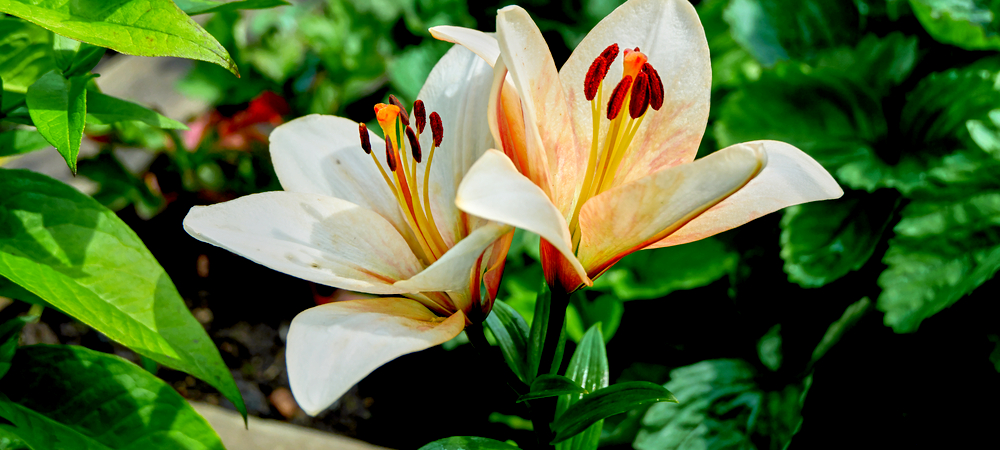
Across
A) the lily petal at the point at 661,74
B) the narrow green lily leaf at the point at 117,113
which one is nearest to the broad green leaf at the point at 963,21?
the lily petal at the point at 661,74

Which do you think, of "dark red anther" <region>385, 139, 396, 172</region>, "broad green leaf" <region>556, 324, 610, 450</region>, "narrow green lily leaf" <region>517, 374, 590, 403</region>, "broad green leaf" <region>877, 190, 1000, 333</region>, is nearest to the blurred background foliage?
"broad green leaf" <region>877, 190, 1000, 333</region>

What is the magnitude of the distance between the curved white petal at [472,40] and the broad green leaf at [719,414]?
0.60m

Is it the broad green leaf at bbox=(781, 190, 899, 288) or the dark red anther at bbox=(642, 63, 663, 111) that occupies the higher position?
the dark red anther at bbox=(642, 63, 663, 111)

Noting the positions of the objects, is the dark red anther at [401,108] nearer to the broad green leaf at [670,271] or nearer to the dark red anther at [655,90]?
the dark red anther at [655,90]

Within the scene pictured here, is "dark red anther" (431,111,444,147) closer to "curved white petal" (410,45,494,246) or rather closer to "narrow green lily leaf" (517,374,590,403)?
"curved white petal" (410,45,494,246)

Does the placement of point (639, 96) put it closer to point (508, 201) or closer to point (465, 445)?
point (508, 201)

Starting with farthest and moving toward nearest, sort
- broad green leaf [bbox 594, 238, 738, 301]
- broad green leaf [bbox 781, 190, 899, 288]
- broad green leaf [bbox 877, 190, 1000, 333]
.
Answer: broad green leaf [bbox 594, 238, 738, 301] → broad green leaf [bbox 781, 190, 899, 288] → broad green leaf [bbox 877, 190, 1000, 333]

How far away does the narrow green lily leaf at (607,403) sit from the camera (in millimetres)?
456

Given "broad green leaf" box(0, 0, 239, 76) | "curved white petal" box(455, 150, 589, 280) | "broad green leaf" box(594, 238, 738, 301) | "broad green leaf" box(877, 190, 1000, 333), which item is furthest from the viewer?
"broad green leaf" box(594, 238, 738, 301)

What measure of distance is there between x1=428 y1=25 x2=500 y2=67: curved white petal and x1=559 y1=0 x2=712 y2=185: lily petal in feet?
0.20

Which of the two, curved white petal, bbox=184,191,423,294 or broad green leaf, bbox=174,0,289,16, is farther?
broad green leaf, bbox=174,0,289,16

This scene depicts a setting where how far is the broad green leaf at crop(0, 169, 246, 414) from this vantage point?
1.70 ft

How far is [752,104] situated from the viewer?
1.06m

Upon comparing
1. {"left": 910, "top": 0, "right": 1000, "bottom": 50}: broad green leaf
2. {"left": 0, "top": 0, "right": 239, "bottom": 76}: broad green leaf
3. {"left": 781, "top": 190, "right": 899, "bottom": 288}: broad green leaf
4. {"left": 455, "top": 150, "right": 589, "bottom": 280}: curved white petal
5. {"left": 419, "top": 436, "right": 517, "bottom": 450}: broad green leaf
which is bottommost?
{"left": 781, "top": 190, "right": 899, "bottom": 288}: broad green leaf
